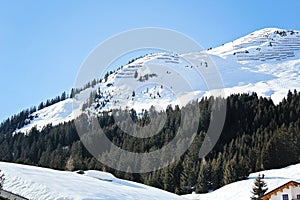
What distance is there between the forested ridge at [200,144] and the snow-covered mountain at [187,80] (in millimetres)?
21073

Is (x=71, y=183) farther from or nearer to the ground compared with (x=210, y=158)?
nearer to the ground

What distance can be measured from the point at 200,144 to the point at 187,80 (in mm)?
74047

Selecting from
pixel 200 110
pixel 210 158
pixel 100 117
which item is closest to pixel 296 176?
pixel 210 158

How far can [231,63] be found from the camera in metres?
174

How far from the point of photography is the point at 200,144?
87.5 metres

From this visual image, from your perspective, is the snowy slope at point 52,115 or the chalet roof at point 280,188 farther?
the snowy slope at point 52,115

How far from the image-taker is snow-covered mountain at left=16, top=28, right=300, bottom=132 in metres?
141

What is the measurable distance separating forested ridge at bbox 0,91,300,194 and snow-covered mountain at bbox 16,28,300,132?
21.1m

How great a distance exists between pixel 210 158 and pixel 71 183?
52.8 meters

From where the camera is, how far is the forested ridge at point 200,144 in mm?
73250

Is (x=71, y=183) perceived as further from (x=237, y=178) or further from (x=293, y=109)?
(x=293, y=109)

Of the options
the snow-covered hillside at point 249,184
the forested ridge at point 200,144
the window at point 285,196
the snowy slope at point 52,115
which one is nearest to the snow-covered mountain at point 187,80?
the snowy slope at point 52,115

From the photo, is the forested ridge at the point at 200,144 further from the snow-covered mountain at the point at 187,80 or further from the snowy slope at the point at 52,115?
the snowy slope at the point at 52,115

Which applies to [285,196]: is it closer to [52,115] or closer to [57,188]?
[57,188]
